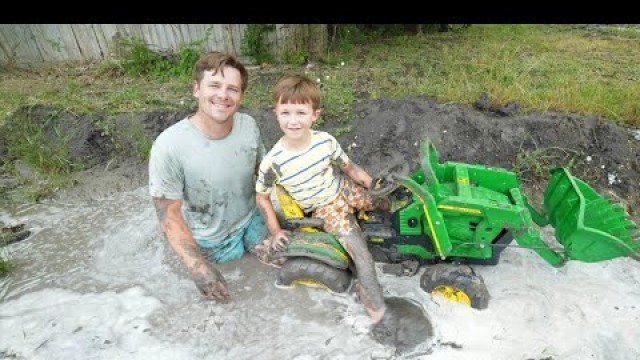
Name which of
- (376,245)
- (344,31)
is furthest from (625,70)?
(376,245)

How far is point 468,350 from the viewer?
310 centimetres

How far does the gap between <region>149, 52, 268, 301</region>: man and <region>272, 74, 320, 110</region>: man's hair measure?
31 centimetres

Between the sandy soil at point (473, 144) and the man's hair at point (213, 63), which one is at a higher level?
the man's hair at point (213, 63)

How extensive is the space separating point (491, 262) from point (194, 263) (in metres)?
2.05

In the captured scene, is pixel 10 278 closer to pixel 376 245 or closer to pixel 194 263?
pixel 194 263

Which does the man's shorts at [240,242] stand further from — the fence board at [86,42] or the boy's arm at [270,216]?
the fence board at [86,42]

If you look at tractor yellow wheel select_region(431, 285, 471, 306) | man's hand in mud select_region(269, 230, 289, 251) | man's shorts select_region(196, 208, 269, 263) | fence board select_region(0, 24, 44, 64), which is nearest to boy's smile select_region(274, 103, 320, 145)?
man's hand in mud select_region(269, 230, 289, 251)

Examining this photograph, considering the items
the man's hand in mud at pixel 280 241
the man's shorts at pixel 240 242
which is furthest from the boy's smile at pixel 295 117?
the man's shorts at pixel 240 242

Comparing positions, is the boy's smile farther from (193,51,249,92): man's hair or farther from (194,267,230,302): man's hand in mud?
(194,267,230,302): man's hand in mud

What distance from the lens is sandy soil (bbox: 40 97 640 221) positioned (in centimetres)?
445

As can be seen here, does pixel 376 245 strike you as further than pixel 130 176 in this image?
No

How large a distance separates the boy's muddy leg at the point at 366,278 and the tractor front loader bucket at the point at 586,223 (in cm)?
121

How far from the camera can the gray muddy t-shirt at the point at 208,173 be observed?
10.5ft
